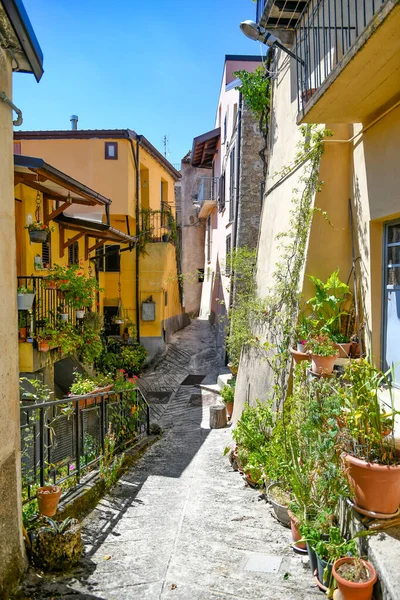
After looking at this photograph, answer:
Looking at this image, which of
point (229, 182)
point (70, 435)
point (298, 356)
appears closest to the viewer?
point (298, 356)

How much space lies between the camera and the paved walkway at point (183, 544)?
3.57 meters

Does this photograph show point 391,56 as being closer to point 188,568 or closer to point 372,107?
point 372,107

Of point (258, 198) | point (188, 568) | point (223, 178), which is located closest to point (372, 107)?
point (188, 568)

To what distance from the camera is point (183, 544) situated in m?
4.37

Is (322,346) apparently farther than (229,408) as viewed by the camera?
No

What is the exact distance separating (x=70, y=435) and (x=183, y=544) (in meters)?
2.49

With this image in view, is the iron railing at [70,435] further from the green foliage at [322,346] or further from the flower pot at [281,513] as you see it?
the green foliage at [322,346]

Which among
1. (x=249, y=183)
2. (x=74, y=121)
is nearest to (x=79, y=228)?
(x=249, y=183)

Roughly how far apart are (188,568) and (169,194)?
21211 millimetres

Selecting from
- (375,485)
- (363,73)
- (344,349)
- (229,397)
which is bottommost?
(229,397)

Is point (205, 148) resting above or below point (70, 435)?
above

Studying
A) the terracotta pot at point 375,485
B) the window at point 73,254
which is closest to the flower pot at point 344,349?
the terracotta pot at point 375,485

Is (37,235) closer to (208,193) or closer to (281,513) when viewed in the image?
(281,513)

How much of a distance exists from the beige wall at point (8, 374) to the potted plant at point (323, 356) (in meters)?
2.91
